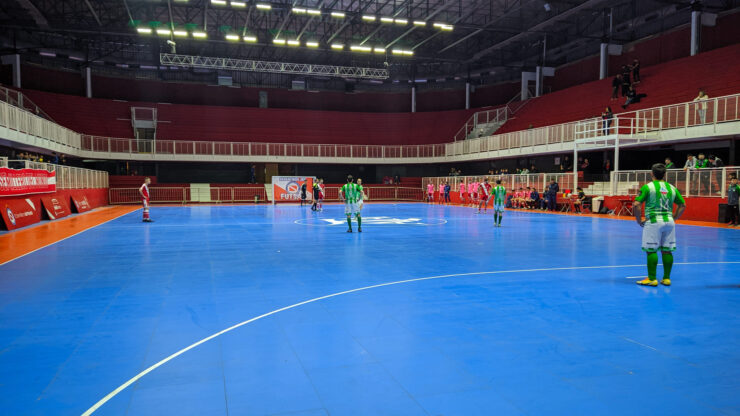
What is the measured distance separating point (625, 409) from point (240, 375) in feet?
10.6

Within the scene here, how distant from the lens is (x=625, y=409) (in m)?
3.68

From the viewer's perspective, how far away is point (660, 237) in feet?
26.7

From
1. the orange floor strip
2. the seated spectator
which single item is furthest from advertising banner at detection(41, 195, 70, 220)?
the seated spectator

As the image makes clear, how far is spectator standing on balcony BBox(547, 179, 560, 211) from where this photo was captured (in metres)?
30.6

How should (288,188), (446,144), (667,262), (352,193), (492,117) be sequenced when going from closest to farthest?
1. (667,262)
2. (352,193)
3. (288,188)
4. (446,144)
5. (492,117)

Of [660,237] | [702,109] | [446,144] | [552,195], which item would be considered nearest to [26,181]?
[660,237]

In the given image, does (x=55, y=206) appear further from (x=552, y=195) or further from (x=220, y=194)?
(x=552, y=195)

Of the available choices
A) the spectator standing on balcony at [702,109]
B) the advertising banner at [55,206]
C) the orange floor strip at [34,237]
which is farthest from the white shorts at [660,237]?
the advertising banner at [55,206]

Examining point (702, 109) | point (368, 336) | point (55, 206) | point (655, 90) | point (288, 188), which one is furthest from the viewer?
point (288, 188)

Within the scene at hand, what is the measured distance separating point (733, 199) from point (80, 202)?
33362 mm

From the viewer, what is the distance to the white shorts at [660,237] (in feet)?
26.5

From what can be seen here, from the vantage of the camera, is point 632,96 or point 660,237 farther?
point 632,96

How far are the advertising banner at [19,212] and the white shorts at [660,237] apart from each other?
66.7ft

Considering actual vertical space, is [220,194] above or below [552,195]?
below
